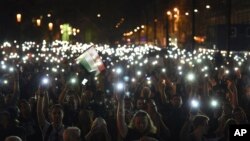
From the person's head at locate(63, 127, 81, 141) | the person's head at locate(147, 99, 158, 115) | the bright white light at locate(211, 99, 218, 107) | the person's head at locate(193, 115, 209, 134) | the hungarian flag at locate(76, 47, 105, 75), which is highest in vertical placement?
the hungarian flag at locate(76, 47, 105, 75)

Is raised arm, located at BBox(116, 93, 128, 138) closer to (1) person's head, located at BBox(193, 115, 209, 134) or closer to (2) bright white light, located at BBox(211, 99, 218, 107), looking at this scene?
(1) person's head, located at BBox(193, 115, 209, 134)

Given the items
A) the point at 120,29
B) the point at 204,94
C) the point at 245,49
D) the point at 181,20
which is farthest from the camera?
the point at 120,29

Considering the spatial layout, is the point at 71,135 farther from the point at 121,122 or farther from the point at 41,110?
the point at 41,110

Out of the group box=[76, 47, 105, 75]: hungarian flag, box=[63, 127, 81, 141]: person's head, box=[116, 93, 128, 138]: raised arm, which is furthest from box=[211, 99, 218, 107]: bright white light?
box=[76, 47, 105, 75]: hungarian flag

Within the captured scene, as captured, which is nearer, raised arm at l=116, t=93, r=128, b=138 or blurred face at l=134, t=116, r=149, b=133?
blurred face at l=134, t=116, r=149, b=133

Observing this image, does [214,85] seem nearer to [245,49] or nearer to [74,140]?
[245,49]

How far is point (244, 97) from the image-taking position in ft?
46.0

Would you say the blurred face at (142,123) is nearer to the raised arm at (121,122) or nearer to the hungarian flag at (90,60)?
the raised arm at (121,122)

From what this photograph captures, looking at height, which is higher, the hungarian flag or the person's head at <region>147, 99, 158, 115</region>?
the hungarian flag

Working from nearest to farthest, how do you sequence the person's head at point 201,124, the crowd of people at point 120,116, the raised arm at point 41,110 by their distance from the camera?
the person's head at point 201,124, the crowd of people at point 120,116, the raised arm at point 41,110

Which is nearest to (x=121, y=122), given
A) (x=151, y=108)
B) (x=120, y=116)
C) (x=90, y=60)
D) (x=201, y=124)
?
(x=120, y=116)

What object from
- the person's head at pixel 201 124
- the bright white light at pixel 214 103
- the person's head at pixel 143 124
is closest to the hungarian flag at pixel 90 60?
the bright white light at pixel 214 103

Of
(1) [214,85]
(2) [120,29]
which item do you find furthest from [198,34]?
(2) [120,29]

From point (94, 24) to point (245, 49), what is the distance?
13410 centimetres
